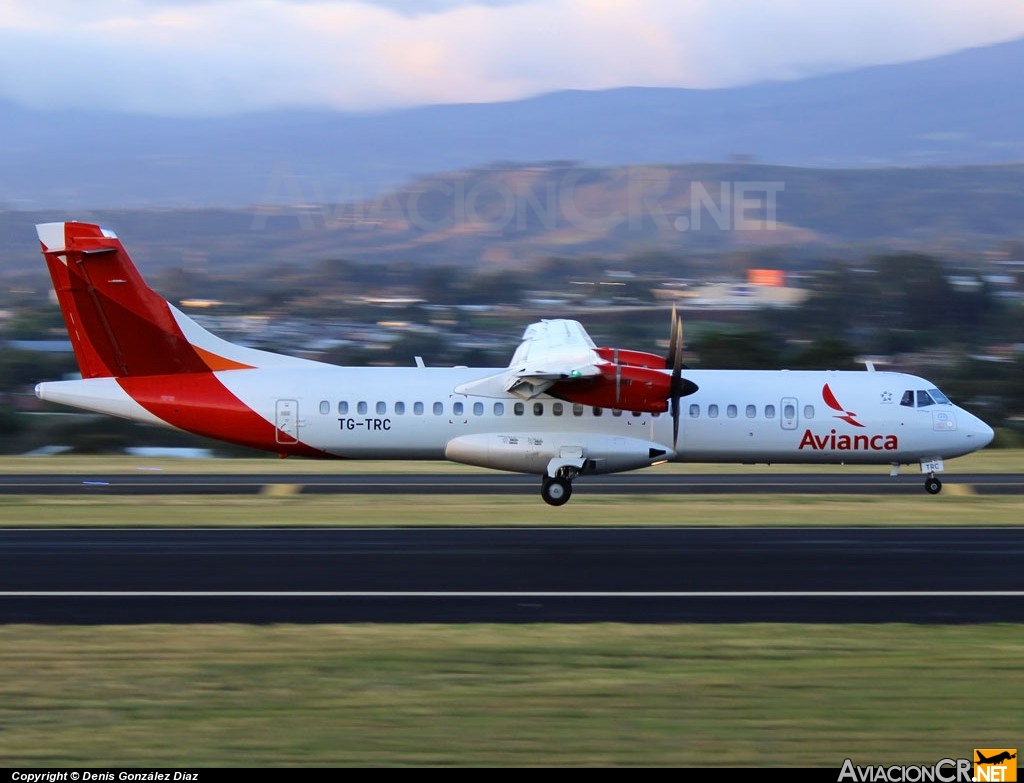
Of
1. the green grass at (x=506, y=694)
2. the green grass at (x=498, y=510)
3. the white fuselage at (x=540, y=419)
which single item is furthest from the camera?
the white fuselage at (x=540, y=419)

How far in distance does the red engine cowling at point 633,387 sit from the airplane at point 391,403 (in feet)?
0.27

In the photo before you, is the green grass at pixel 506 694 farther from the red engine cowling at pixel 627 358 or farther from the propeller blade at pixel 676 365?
the red engine cowling at pixel 627 358

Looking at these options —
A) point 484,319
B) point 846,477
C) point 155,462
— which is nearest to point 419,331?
point 484,319

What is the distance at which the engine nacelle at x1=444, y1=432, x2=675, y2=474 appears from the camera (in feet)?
77.8

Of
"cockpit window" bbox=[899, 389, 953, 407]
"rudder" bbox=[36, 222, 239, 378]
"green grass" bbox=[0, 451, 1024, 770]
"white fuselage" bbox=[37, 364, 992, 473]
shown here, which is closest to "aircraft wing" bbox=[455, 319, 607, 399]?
"white fuselage" bbox=[37, 364, 992, 473]

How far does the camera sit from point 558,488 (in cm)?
2316

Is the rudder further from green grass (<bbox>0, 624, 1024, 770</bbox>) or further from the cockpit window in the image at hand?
the cockpit window

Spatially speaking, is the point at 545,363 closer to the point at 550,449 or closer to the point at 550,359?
the point at 550,359

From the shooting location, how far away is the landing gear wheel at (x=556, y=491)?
2309cm

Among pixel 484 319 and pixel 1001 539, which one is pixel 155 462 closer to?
pixel 1001 539

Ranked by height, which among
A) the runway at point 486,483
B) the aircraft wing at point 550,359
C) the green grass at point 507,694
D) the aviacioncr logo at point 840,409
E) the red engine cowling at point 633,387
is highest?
the aircraft wing at point 550,359

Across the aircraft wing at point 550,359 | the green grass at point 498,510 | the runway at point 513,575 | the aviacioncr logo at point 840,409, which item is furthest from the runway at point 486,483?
the runway at point 513,575

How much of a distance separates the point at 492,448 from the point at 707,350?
31.9 m

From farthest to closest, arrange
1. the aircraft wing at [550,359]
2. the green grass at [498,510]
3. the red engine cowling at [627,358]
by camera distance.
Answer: the red engine cowling at [627,358] < the aircraft wing at [550,359] < the green grass at [498,510]
